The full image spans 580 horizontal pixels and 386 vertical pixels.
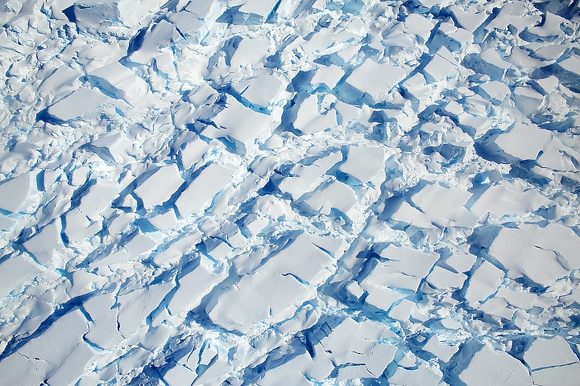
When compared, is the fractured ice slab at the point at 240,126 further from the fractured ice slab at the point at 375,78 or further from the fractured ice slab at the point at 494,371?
the fractured ice slab at the point at 494,371

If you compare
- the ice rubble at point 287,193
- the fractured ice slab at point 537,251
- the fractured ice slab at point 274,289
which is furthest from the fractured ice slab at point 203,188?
the fractured ice slab at point 537,251

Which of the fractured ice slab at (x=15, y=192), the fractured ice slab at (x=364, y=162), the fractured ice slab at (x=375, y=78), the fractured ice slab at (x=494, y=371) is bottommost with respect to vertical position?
the fractured ice slab at (x=494, y=371)

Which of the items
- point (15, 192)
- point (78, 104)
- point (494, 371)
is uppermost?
point (78, 104)

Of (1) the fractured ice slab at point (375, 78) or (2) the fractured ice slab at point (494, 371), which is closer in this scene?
(2) the fractured ice slab at point (494, 371)

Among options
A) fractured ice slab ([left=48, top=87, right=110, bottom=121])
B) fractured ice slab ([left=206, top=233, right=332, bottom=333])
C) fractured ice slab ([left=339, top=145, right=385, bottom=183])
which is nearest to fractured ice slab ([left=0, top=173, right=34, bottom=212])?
fractured ice slab ([left=48, top=87, right=110, bottom=121])

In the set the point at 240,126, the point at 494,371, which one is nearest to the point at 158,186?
the point at 240,126

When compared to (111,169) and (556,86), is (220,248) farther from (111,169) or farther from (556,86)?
(556,86)

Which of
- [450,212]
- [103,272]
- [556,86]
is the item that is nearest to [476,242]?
[450,212]

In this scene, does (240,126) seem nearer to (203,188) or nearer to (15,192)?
(203,188)
